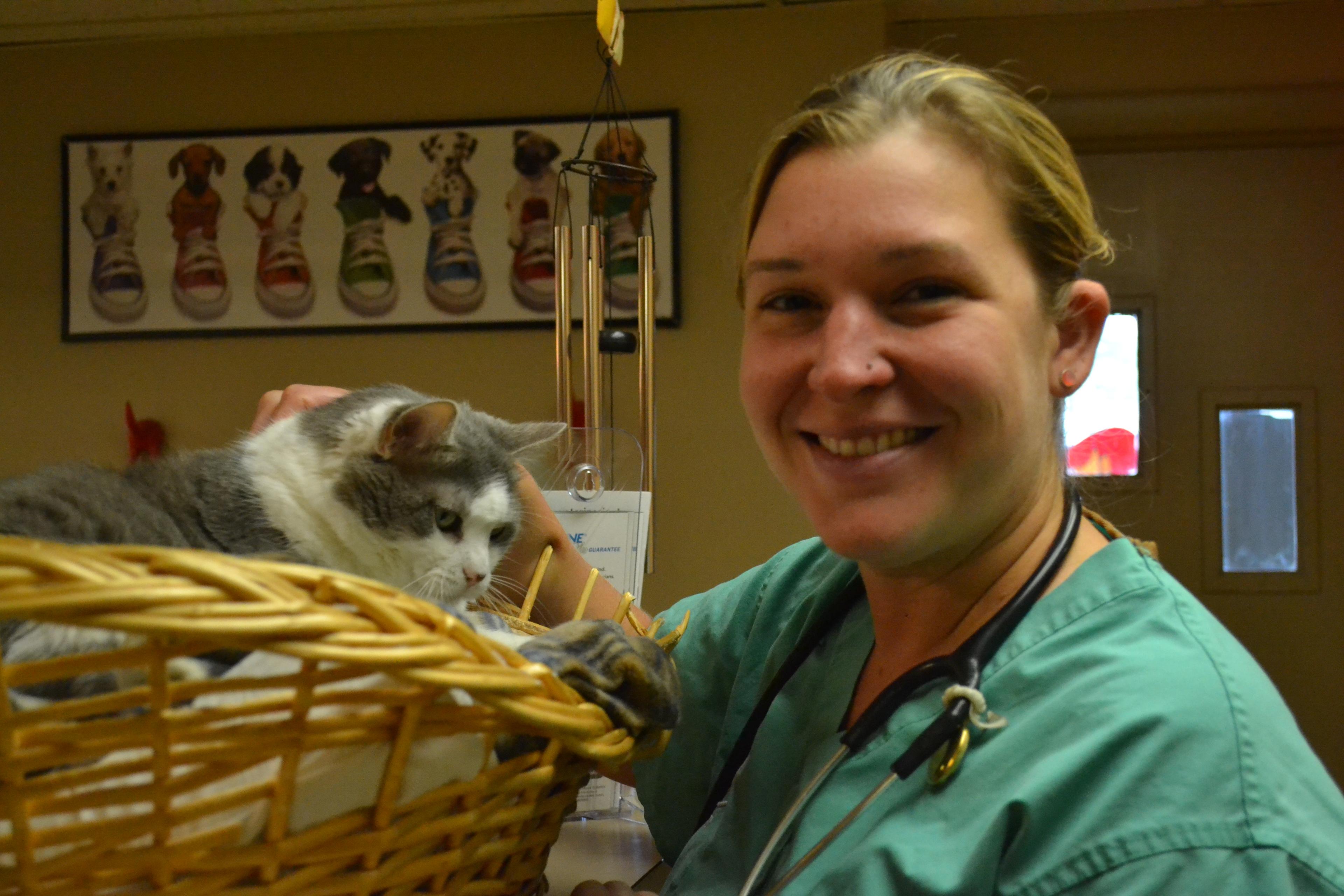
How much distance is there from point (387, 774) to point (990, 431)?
506mm

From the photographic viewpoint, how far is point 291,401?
151cm

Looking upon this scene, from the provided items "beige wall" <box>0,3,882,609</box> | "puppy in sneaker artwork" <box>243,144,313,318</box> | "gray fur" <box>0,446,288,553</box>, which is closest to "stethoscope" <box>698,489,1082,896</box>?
"gray fur" <box>0,446,288,553</box>

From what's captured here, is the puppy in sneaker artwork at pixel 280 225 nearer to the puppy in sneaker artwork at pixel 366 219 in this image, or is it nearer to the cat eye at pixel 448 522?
the puppy in sneaker artwork at pixel 366 219

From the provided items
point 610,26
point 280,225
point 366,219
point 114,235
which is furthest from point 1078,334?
point 114,235

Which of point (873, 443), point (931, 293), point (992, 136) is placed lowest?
point (873, 443)

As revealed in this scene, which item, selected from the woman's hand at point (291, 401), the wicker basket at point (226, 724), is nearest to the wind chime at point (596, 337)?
the woman's hand at point (291, 401)

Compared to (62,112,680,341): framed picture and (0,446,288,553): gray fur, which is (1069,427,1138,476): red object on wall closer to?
(62,112,680,341): framed picture

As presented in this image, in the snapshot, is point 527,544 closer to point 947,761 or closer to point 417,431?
point 417,431

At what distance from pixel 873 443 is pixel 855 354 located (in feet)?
0.26

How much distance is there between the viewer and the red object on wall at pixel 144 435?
10.4 feet

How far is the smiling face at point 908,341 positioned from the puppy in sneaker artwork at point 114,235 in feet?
9.68

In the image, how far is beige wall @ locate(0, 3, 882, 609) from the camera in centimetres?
308

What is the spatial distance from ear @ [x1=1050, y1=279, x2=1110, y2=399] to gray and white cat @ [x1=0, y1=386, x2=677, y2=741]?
0.53 metres

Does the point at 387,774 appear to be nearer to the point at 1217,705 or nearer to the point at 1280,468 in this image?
the point at 1217,705
